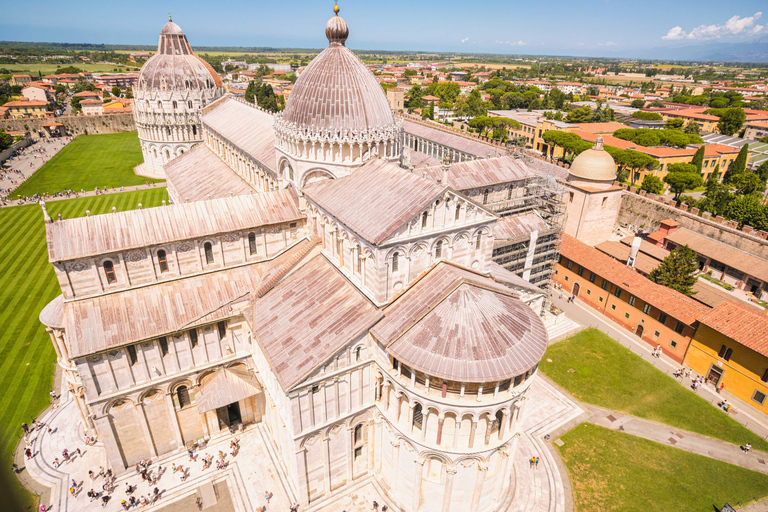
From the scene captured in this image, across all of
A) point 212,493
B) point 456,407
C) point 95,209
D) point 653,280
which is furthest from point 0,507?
point 653,280

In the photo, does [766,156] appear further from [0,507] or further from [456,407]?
[0,507]

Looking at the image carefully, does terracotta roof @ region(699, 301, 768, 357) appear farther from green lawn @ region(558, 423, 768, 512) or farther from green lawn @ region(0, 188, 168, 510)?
green lawn @ region(0, 188, 168, 510)

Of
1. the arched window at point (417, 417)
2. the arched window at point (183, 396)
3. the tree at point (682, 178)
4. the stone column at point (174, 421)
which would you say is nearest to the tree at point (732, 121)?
the tree at point (682, 178)

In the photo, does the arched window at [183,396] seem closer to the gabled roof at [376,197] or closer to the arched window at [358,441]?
the arched window at [358,441]

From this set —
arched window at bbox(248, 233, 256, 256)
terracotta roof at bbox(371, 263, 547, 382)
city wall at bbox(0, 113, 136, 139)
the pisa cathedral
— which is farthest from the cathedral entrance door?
city wall at bbox(0, 113, 136, 139)

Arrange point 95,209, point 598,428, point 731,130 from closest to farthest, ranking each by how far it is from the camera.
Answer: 1. point 598,428
2. point 95,209
3. point 731,130
